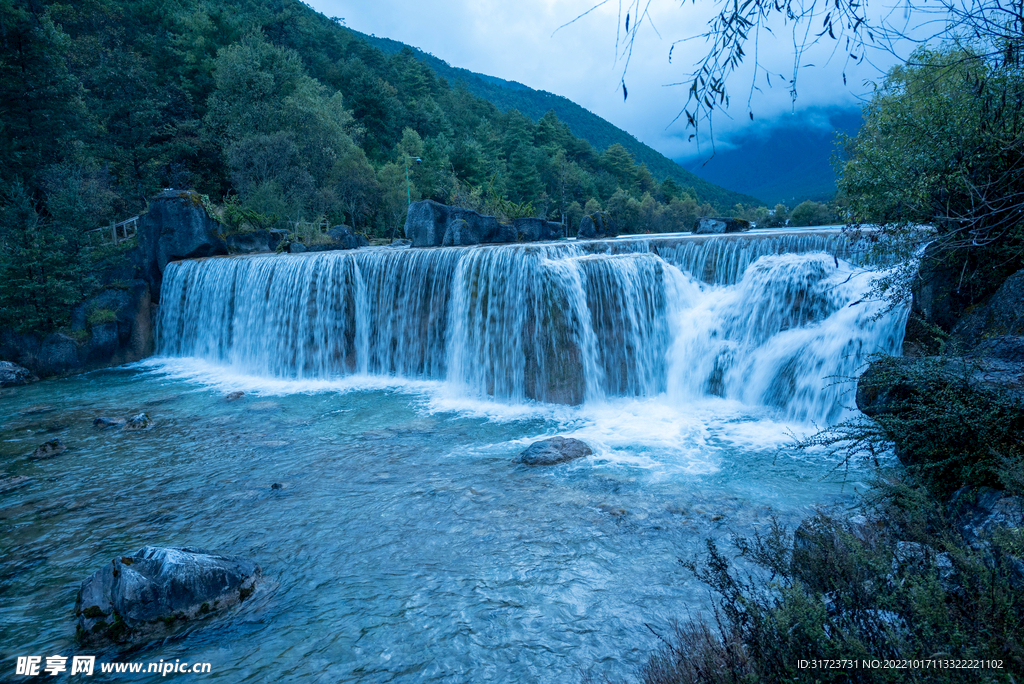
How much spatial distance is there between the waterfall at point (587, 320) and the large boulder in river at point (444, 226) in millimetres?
4988

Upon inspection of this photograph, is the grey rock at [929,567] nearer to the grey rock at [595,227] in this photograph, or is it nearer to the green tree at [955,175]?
A: the green tree at [955,175]

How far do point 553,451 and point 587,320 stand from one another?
463 centimetres

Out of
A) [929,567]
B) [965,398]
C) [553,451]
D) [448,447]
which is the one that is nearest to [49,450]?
[448,447]

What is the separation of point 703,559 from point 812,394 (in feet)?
18.3

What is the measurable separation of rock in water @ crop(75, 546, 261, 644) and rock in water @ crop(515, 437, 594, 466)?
4.13m

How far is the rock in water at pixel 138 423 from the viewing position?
9793mm

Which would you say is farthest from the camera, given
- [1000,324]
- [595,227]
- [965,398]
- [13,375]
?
[595,227]

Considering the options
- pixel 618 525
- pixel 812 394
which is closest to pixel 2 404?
pixel 618 525

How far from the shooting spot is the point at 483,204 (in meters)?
29.6

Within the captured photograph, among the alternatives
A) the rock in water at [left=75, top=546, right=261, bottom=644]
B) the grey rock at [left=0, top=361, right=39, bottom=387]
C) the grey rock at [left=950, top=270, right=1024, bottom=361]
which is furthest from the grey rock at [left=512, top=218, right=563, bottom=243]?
the rock in water at [left=75, top=546, right=261, bottom=644]

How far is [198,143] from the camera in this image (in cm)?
3020

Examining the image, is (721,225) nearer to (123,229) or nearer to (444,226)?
(444,226)

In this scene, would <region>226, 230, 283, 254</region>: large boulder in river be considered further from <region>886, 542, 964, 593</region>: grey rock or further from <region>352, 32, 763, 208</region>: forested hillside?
<region>352, 32, 763, 208</region>: forested hillside

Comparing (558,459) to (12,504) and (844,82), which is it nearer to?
(844,82)
